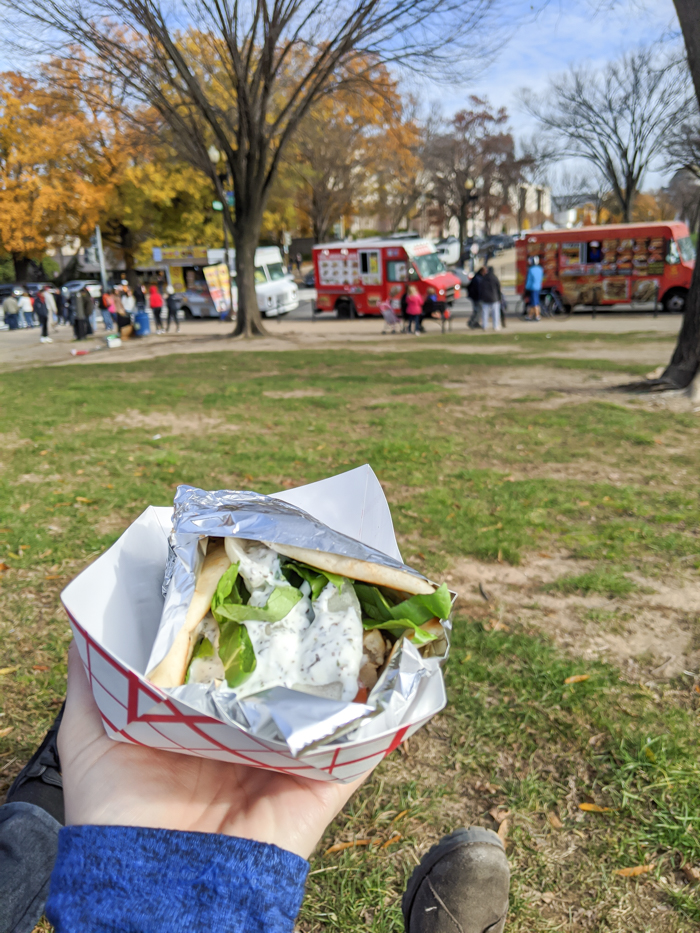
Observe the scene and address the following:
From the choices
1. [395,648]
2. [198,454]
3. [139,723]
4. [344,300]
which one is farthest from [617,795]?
[344,300]

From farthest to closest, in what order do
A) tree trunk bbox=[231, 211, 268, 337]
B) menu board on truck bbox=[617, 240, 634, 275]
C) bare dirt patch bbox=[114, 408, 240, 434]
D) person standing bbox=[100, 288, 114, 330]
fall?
person standing bbox=[100, 288, 114, 330] < menu board on truck bbox=[617, 240, 634, 275] < tree trunk bbox=[231, 211, 268, 337] < bare dirt patch bbox=[114, 408, 240, 434]

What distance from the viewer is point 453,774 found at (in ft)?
8.34

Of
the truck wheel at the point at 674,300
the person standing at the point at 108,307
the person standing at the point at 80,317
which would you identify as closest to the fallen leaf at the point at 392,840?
the truck wheel at the point at 674,300

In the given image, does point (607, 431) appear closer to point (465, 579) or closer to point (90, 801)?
point (465, 579)

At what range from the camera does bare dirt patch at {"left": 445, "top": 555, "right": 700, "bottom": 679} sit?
3225 millimetres

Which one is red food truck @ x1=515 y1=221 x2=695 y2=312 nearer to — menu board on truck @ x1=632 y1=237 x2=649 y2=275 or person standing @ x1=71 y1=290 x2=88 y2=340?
menu board on truck @ x1=632 y1=237 x2=649 y2=275

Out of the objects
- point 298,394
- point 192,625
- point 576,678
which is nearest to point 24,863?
point 192,625

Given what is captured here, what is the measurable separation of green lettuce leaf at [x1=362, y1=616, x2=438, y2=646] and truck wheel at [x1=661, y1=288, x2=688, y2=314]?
21.8 meters

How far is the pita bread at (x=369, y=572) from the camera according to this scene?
1.51 metres

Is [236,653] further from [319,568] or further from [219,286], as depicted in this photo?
[219,286]

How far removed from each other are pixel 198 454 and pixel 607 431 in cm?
444

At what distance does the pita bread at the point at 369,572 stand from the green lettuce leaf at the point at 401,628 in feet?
0.25

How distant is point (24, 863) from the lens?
1.77 metres

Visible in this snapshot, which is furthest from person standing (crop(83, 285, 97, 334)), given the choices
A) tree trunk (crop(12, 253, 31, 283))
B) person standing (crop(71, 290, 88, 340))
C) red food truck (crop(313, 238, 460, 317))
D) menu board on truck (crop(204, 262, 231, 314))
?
tree trunk (crop(12, 253, 31, 283))
